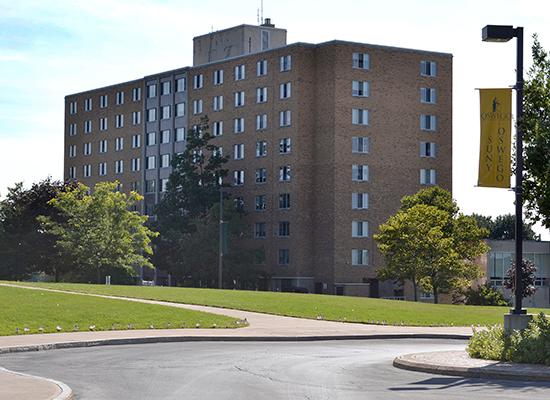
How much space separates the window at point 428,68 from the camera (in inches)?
4456

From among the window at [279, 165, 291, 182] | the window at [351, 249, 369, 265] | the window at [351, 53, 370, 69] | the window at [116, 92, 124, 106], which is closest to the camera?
the window at [351, 249, 369, 265]

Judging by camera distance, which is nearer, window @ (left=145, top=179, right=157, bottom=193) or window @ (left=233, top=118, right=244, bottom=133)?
window @ (left=233, top=118, right=244, bottom=133)

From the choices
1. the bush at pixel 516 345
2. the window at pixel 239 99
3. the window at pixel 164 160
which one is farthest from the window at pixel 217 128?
the bush at pixel 516 345

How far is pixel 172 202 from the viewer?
4601 inches

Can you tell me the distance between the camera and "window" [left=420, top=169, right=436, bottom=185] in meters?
113

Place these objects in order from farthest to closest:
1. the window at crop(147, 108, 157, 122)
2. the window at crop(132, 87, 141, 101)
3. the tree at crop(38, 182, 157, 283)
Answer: the window at crop(132, 87, 141, 101) → the window at crop(147, 108, 157, 122) → the tree at crop(38, 182, 157, 283)

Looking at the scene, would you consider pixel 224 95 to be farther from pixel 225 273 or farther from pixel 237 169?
pixel 225 273

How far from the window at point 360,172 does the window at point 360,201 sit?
1.46 meters

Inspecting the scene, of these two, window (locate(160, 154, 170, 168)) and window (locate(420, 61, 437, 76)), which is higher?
window (locate(420, 61, 437, 76))

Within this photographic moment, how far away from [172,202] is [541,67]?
92363mm

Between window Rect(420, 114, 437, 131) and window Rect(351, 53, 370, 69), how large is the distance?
817cm

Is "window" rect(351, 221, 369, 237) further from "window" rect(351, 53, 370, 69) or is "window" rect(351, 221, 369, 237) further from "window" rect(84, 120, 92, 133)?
"window" rect(84, 120, 92, 133)

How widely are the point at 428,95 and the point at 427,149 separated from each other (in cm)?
534

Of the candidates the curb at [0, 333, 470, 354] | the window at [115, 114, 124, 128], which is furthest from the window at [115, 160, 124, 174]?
the curb at [0, 333, 470, 354]
